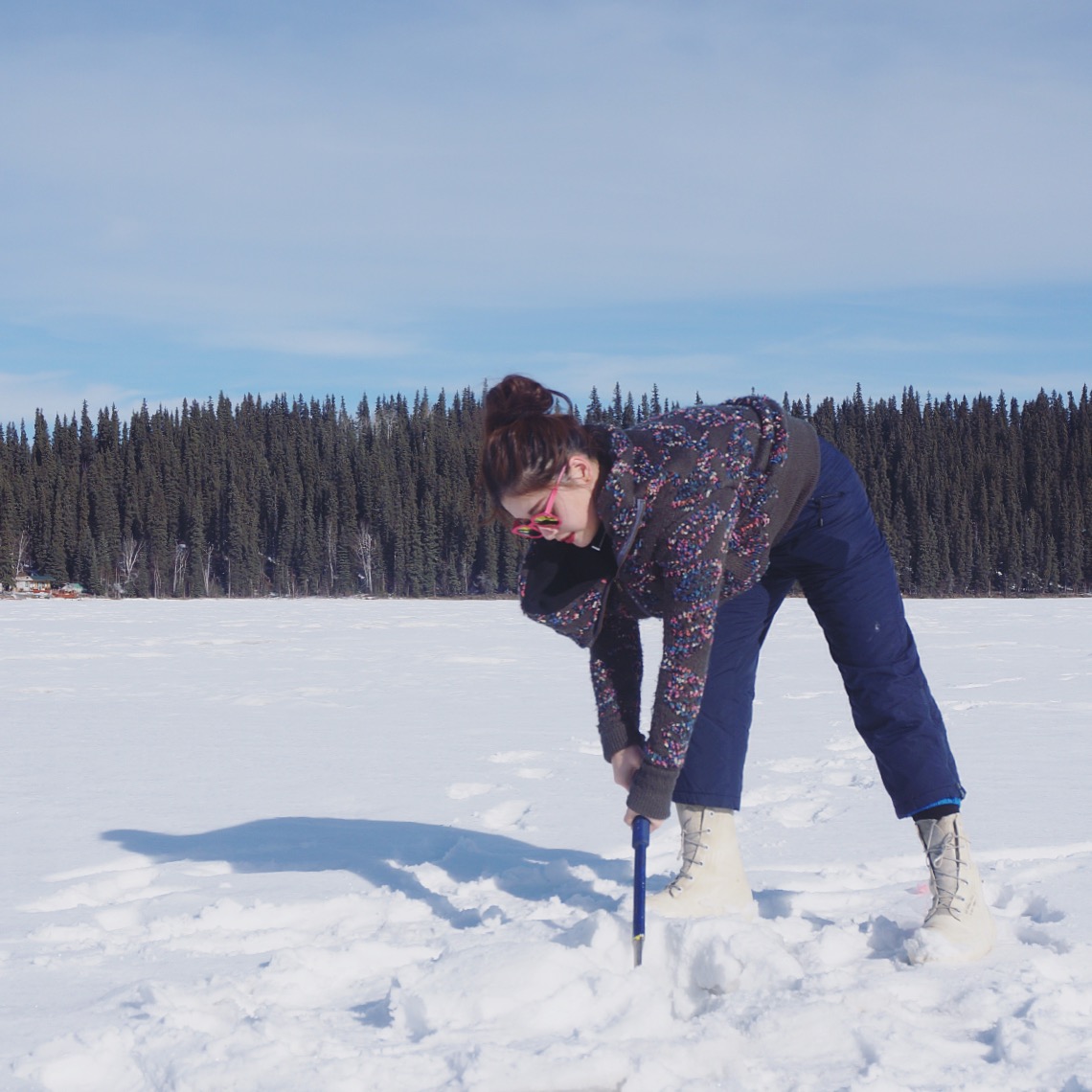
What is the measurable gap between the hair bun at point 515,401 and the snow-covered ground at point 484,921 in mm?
1053

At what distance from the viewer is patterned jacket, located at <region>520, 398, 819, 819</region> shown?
2.04 metres

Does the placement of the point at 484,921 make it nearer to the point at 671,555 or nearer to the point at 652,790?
the point at 652,790

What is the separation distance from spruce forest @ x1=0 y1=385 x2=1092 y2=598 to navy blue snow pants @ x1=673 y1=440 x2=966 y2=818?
167ft

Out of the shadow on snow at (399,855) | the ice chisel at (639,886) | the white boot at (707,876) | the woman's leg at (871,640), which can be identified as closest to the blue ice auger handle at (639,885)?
the ice chisel at (639,886)

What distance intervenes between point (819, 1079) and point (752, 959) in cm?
38

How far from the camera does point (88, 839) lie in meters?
3.44

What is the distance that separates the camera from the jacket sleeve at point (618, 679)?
2.40 meters

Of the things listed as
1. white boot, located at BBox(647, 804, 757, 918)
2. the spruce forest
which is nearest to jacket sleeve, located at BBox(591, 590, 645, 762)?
white boot, located at BBox(647, 804, 757, 918)

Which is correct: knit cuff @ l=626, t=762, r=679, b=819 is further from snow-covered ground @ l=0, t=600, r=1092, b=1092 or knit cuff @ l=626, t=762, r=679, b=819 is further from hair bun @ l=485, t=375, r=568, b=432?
hair bun @ l=485, t=375, r=568, b=432

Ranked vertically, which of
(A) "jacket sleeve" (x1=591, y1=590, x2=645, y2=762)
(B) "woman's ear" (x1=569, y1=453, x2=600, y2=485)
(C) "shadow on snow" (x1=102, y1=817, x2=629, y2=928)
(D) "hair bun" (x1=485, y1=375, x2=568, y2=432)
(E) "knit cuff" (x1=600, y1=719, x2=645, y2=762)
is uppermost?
(D) "hair bun" (x1=485, y1=375, x2=568, y2=432)

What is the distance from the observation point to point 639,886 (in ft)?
7.33

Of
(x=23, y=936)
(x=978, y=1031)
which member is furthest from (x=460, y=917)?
(x=978, y=1031)

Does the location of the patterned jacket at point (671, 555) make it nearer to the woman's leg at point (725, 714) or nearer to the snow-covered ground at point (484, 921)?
the woman's leg at point (725, 714)

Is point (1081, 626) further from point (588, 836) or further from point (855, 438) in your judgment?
point (855, 438)
